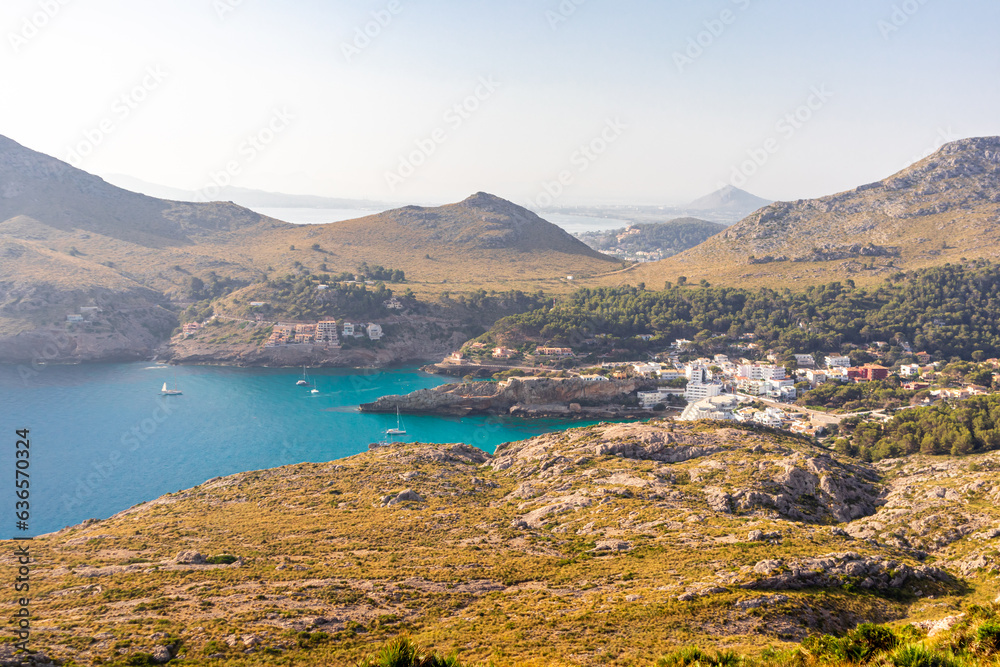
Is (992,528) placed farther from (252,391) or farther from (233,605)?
(252,391)

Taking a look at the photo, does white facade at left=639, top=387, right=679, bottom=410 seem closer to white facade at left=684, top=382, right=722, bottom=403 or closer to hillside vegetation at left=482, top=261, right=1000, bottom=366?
white facade at left=684, top=382, right=722, bottom=403

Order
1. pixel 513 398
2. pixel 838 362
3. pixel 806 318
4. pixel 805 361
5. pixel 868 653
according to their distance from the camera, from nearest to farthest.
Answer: pixel 868 653 < pixel 513 398 < pixel 838 362 < pixel 805 361 < pixel 806 318

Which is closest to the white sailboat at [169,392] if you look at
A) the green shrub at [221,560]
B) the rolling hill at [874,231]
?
the green shrub at [221,560]

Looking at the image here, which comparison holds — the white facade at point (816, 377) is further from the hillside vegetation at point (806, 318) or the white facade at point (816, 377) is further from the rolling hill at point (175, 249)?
the rolling hill at point (175, 249)

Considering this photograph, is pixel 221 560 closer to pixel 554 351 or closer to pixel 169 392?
pixel 169 392

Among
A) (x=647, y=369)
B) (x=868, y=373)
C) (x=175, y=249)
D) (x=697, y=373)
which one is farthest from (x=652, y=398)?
(x=175, y=249)

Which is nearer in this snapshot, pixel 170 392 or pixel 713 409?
pixel 713 409
